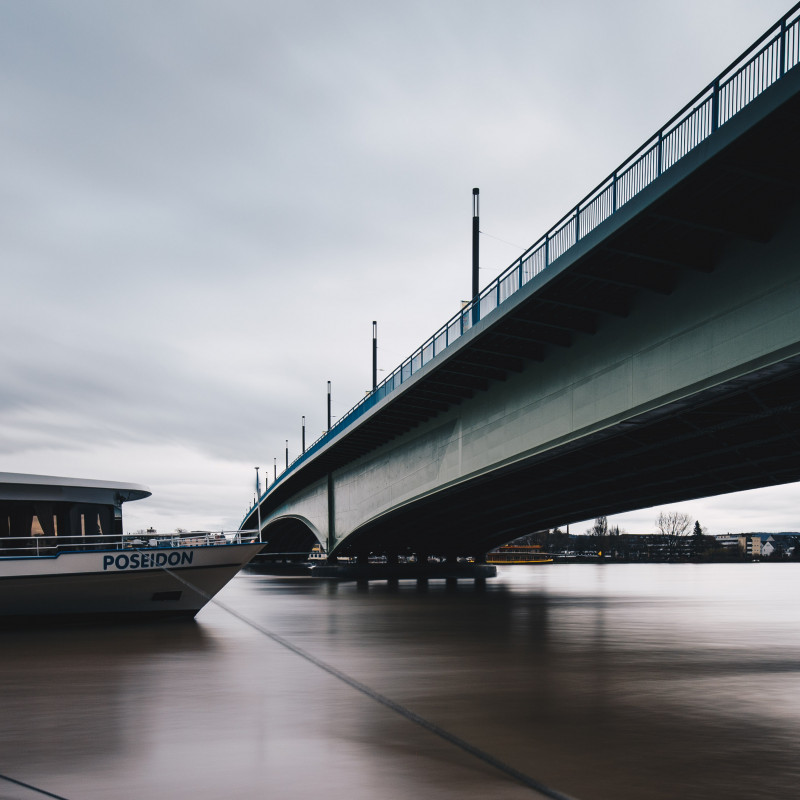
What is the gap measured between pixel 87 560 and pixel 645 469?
2222 cm

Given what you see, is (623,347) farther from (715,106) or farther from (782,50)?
(782,50)

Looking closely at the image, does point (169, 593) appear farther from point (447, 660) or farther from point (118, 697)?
point (118, 697)

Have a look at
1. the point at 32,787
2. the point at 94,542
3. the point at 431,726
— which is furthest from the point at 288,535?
the point at 32,787

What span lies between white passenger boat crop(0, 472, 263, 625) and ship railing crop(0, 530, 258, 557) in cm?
3

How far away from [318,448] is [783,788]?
1939 inches

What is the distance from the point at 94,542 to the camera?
24656mm

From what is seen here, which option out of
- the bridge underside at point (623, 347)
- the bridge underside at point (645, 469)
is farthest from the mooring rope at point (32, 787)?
the bridge underside at point (645, 469)

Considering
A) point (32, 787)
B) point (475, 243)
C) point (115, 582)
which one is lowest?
point (32, 787)

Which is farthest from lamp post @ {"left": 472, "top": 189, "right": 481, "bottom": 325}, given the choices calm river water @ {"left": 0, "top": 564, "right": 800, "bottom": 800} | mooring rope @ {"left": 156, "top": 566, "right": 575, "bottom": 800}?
mooring rope @ {"left": 156, "top": 566, "right": 575, "bottom": 800}

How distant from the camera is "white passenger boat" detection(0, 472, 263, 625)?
2203 cm

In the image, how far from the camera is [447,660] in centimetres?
1514

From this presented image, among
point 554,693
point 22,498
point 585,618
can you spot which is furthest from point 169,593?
point 554,693

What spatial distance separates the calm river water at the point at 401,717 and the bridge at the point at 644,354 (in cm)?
599

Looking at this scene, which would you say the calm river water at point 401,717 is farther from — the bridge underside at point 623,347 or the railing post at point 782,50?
the railing post at point 782,50
